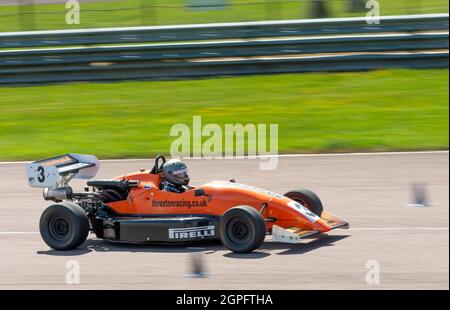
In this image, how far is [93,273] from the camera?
1000 centimetres

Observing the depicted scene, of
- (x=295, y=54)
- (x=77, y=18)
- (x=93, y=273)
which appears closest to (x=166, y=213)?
(x=93, y=273)

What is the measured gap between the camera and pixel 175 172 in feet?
36.5

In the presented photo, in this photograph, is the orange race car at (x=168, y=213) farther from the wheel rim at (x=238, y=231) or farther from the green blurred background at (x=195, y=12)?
the green blurred background at (x=195, y=12)

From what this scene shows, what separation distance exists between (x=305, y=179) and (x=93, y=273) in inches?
220

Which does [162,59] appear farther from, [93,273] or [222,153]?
[93,273]

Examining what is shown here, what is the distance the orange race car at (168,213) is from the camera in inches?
408
